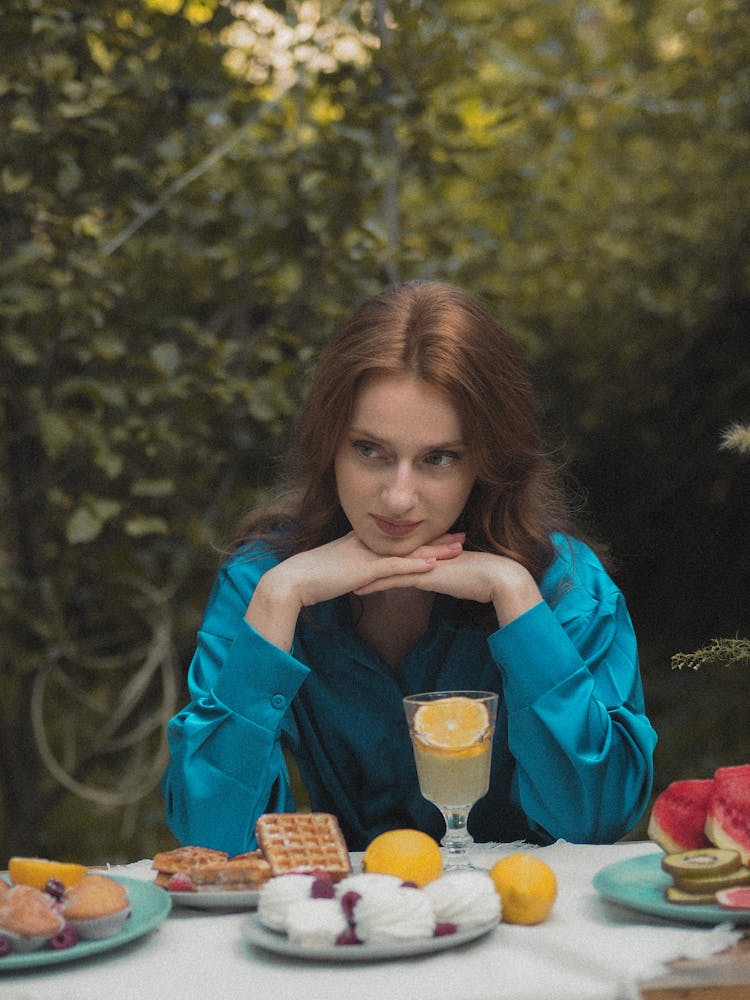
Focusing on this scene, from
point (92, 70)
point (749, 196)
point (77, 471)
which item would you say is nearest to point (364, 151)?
point (92, 70)

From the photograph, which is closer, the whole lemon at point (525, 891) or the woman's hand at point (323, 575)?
the whole lemon at point (525, 891)

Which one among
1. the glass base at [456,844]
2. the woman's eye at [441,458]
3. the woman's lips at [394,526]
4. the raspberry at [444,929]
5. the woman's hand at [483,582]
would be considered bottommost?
the raspberry at [444,929]

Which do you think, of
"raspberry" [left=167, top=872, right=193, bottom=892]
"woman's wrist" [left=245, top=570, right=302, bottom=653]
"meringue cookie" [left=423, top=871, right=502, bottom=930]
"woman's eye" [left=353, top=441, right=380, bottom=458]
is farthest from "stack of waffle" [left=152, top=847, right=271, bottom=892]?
"woman's eye" [left=353, top=441, right=380, bottom=458]

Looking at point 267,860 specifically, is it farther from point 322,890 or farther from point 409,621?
point 409,621

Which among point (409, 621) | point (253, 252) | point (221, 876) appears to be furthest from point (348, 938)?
point (253, 252)

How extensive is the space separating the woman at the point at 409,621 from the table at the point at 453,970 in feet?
1.69

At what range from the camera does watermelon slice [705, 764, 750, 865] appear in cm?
150

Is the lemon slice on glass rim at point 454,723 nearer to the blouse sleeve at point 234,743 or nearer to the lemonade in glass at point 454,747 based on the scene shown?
the lemonade in glass at point 454,747

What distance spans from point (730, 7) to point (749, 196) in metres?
0.79

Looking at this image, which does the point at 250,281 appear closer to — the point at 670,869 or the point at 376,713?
the point at 376,713

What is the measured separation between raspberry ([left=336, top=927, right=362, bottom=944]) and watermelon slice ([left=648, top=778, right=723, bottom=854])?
1.43ft

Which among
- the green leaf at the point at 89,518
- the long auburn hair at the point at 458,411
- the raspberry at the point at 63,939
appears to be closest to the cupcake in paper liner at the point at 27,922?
the raspberry at the point at 63,939

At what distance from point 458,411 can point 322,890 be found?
3.01 feet

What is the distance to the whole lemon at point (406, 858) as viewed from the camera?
1.48 m
